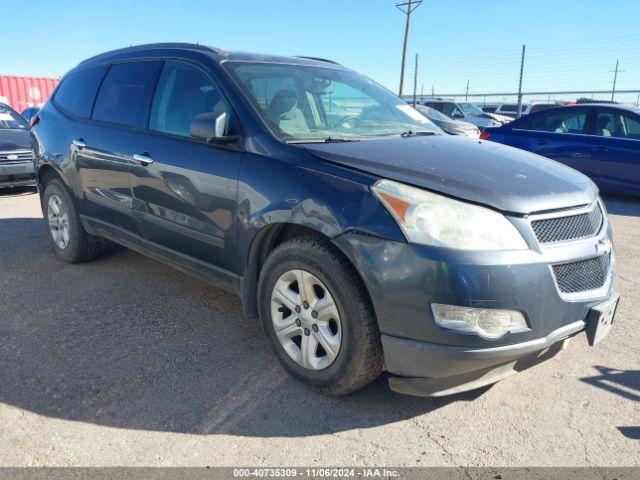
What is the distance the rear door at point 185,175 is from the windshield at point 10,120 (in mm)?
6761

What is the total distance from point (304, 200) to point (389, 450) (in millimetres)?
1203

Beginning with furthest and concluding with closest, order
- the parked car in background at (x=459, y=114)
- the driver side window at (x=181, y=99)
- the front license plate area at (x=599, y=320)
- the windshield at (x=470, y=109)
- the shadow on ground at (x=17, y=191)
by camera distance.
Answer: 1. the windshield at (x=470, y=109)
2. the parked car in background at (x=459, y=114)
3. the shadow on ground at (x=17, y=191)
4. the driver side window at (x=181, y=99)
5. the front license plate area at (x=599, y=320)

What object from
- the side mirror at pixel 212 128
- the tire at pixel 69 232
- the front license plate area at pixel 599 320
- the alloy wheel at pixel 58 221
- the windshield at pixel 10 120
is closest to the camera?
the front license plate area at pixel 599 320

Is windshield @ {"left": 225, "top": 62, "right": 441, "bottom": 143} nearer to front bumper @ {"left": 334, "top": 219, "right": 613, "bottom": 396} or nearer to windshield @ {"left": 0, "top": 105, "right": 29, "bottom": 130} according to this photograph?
front bumper @ {"left": 334, "top": 219, "right": 613, "bottom": 396}

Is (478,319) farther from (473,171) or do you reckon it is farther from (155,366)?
(155,366)

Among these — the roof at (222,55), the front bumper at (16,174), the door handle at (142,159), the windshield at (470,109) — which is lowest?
the front bumper at (16,174)

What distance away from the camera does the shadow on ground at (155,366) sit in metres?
2.59

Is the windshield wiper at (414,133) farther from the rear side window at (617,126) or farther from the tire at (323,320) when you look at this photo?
the rear side window at (617,126)

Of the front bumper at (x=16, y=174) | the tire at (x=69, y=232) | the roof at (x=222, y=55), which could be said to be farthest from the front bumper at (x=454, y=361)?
the front bumper at (x=16, y=174)

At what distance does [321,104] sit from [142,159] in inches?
49.0

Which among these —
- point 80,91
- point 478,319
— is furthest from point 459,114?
point 478,319

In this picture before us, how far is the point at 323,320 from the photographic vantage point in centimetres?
265

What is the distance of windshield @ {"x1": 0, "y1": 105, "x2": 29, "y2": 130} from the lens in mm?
9094

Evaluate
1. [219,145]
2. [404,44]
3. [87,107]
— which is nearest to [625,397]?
[219,145]
